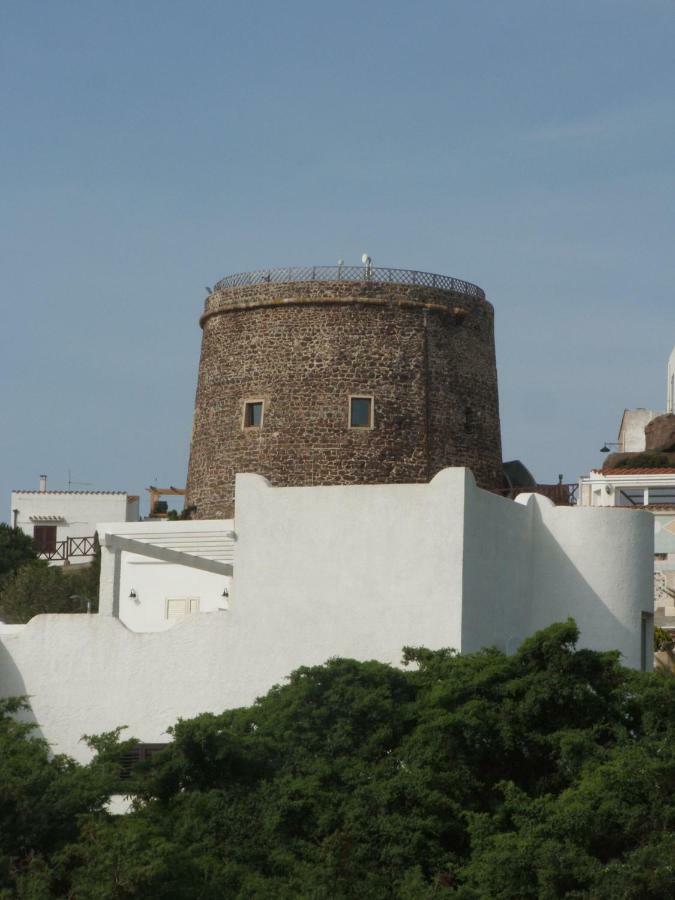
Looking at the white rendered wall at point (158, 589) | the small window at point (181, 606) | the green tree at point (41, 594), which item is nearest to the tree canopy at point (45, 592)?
the green tree at point (41, 594)

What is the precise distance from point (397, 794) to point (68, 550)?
3095 centimetres

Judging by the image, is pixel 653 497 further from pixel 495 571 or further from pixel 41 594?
pixel 495 571

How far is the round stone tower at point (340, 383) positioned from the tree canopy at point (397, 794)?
449 inches

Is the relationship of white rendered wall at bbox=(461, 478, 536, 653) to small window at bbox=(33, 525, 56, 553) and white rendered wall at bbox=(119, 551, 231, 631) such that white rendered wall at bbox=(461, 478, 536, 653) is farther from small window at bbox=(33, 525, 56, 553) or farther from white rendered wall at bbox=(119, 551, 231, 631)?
small window at bbox=(33, 525, 56, 553)

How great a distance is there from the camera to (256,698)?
20.4m

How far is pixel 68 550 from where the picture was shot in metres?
47.9

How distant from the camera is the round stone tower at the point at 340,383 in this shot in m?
31.0

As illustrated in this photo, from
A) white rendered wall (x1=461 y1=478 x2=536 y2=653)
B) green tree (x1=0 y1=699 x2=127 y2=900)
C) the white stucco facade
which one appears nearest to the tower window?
white rendered wall (x1=461 y1=478 x2=536 y2=653)

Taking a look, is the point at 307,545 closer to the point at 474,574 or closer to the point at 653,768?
the point at 474,574

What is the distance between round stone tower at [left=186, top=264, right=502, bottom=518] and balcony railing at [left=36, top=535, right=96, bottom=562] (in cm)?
1534

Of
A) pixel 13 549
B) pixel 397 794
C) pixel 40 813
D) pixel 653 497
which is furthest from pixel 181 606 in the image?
pixel 13 549

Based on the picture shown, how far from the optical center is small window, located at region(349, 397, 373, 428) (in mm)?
31016

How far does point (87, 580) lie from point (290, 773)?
21.7m

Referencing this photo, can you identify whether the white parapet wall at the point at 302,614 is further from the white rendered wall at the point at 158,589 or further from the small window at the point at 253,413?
the small window at the point at 253,413
